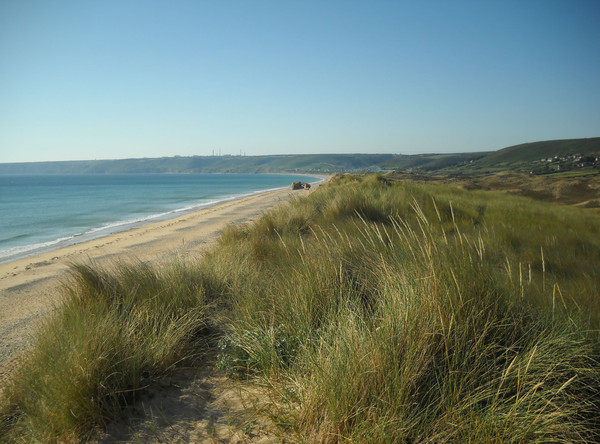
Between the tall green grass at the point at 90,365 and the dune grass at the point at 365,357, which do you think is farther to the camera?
the tall green grass at the point at 90,365

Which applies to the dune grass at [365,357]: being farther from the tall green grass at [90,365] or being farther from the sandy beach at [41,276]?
the sandy beach at [41,276]

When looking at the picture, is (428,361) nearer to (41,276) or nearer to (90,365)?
(90,365)

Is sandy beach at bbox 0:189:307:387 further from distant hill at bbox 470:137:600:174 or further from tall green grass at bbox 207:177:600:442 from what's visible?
distant hill at bbox 470:137:600:174

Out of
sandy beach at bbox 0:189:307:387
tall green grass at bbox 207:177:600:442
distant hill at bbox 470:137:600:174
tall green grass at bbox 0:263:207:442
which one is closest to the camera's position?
tall green grass at bbox 207:177:600:442

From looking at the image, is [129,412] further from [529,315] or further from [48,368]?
[529,315]

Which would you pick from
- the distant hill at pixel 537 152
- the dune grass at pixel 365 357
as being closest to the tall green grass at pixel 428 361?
the dune grass at pixel 365 357

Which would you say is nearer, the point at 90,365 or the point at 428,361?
the point at 428,361

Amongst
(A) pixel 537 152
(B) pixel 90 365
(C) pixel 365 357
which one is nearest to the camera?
(C) pixel 365 357

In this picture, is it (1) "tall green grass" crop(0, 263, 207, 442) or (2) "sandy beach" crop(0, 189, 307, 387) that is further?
(2) "sandy beach" crop(0, 189, 307, 387)

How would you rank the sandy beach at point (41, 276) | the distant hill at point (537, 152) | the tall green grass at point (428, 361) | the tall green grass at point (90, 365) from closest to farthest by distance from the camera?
the tall green grass at point (428, 361), the tall green grass at point (90, 365), the sandy beach at point (41, 276), the distant hill at point (537, 152)

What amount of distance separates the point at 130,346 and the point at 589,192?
2747cm

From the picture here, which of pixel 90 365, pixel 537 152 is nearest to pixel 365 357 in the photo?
pixel 90 365

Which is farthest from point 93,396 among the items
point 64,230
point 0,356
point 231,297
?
point 64,230

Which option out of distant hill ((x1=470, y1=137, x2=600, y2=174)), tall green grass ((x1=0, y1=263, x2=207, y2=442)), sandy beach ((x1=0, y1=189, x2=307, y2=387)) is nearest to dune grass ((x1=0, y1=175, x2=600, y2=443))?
tall green grass ((x1=0, y1=263, x2=207, y2=442))
